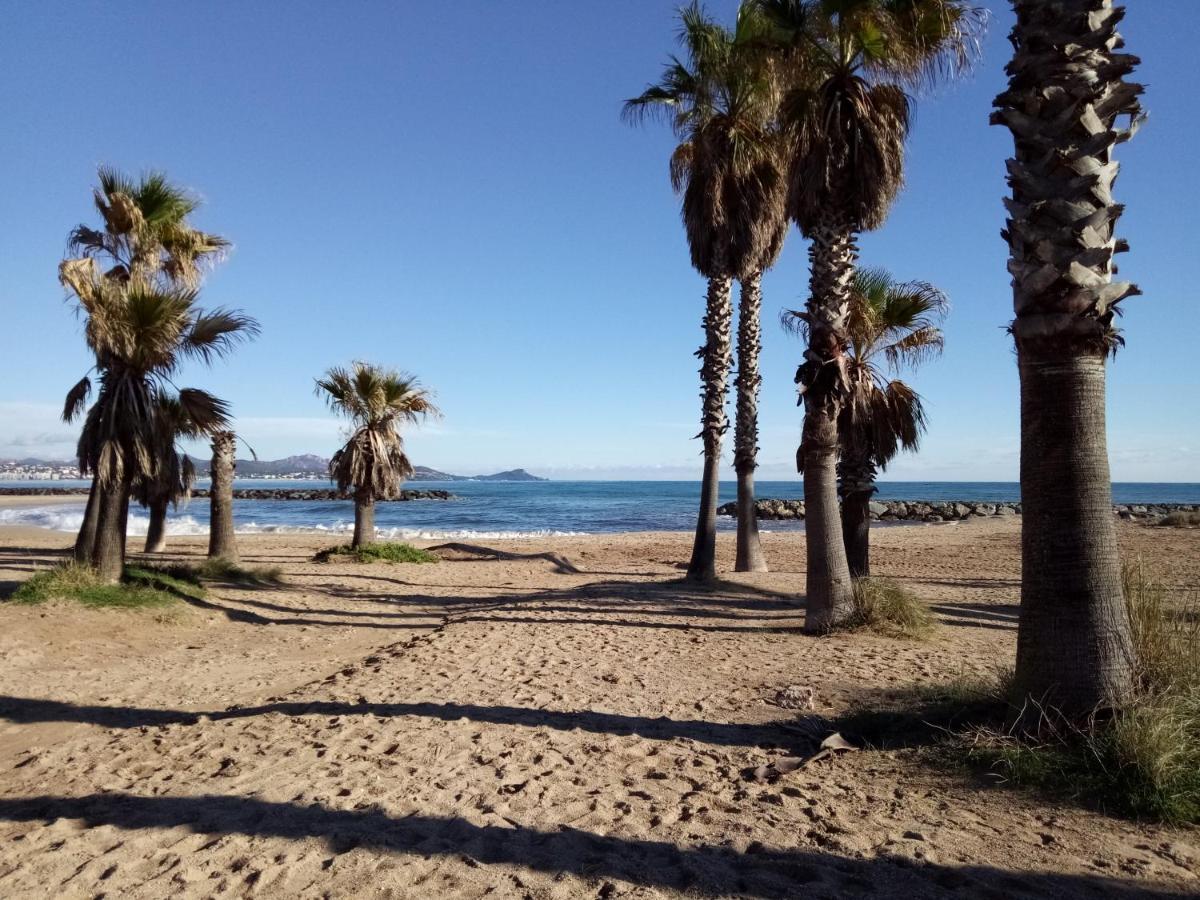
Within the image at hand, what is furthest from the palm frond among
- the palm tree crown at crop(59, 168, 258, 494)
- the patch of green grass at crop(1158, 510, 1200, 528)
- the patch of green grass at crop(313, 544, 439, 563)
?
the patch of green grass at crop(1158, 510, 1200, 528)

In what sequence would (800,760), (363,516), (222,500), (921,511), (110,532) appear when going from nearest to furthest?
1. (800,760)
2. (110,532)
3. (222,500)
4. (363,516)
5. (921,511)

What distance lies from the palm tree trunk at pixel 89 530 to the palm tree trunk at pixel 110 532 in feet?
0.49

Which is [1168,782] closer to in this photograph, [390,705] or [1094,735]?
[1094,735]

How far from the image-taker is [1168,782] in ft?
13.0

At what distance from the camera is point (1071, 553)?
481 cm

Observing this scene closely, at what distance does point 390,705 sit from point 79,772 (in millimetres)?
2151

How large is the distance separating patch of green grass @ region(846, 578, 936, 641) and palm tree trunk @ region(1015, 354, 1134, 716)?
14.1 ft

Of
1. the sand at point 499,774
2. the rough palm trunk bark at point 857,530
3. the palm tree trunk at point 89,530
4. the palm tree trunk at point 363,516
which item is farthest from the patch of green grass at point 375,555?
the rough palm trunk bark at point 857,530

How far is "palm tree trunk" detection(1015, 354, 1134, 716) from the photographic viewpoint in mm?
4711

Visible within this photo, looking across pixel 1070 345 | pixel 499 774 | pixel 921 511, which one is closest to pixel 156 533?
pixel 499 774

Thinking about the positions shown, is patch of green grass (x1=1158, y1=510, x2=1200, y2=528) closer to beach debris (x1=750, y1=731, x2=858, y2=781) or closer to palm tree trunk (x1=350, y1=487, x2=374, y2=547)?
palm tree trunk (x1=350, y1=487, x2=374, y2=547)

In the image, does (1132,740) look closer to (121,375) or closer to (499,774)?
(499,774)

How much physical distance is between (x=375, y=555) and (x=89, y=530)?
7793 mm

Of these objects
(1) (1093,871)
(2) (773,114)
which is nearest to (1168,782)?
(1) (1093,871)
